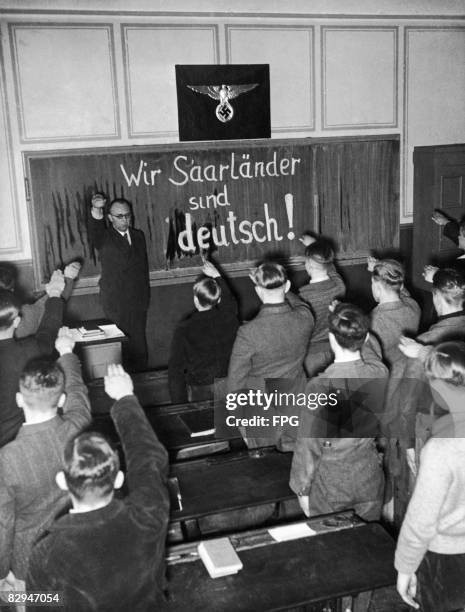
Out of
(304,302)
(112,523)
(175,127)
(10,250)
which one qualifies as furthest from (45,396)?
(175,127)

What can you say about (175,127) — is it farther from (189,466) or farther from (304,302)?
(189,466)

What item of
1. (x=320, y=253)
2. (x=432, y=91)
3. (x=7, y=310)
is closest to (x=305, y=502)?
(x=7, y=310)

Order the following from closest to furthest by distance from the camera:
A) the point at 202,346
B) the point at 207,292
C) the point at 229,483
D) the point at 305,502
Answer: the point at 305,502, the point at 229,483, the point at 207,292, the point at 202,346

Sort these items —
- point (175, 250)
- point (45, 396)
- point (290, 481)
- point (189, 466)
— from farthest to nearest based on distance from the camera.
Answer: point (175, 250), point (189, 466), point (290, 481), point (45, 396)

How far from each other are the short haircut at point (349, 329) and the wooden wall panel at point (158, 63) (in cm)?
367

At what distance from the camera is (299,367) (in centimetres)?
377

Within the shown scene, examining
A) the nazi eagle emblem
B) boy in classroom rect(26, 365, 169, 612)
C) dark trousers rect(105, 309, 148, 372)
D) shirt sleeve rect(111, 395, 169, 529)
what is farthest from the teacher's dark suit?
boy in classroom rect(26, 365, 169, 612)

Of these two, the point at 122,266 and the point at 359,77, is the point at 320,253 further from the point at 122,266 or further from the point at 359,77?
the point at 359,77

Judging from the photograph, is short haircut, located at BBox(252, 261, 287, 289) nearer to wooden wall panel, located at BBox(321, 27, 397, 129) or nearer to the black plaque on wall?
the black plaque on wall

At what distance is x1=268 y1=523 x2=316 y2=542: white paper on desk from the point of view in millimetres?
2725

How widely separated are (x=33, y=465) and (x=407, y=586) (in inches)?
55.0

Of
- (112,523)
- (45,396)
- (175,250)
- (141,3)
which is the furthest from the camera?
(175,250)

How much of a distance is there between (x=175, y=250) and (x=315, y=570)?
4.16 meters

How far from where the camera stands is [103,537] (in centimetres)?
198
